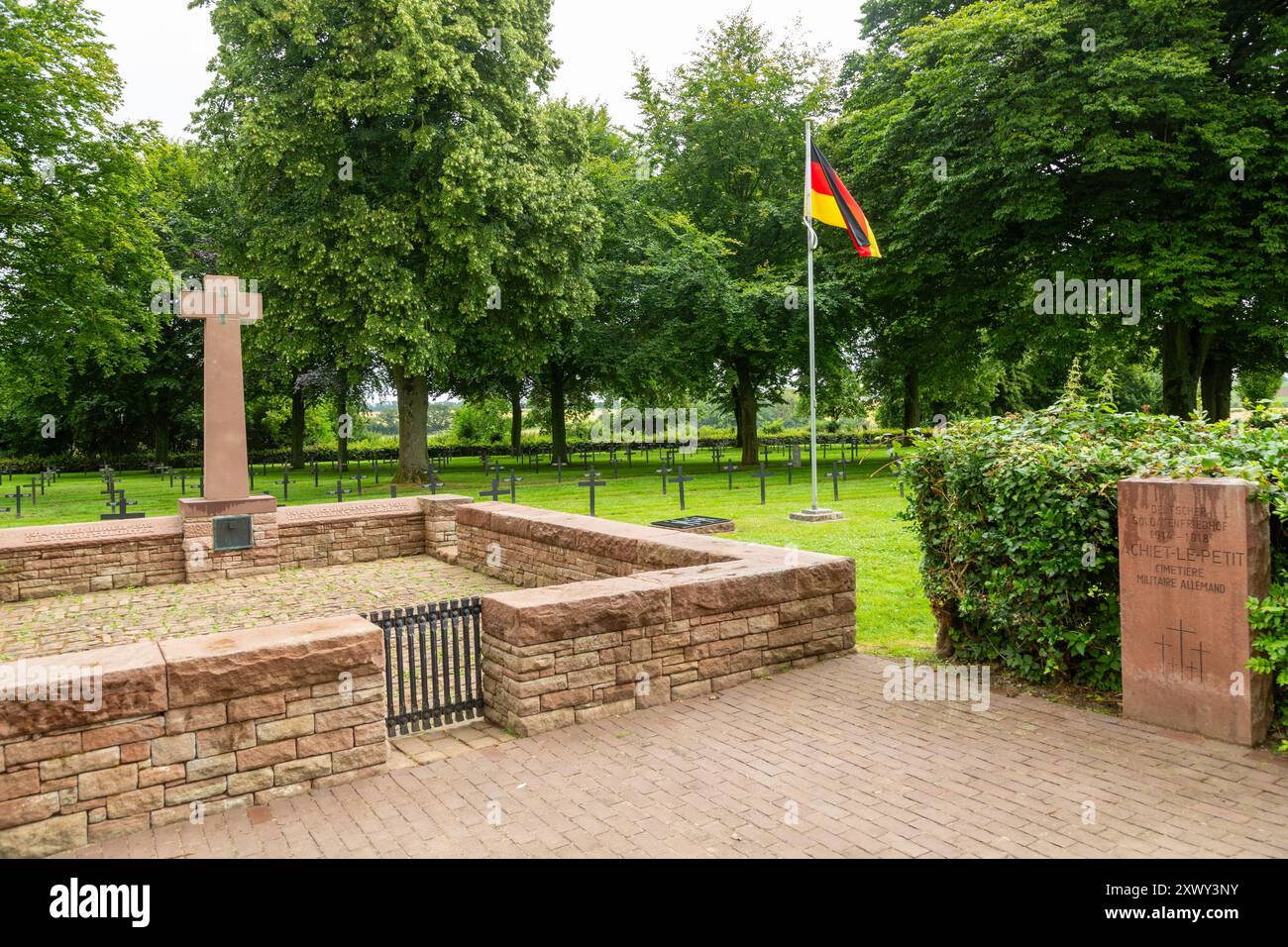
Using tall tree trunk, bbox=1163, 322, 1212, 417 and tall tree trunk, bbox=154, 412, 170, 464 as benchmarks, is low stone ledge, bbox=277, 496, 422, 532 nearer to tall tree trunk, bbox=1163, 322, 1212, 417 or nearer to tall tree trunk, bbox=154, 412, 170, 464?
tall tree trunk, bbox=1163, 322, 1212, 417

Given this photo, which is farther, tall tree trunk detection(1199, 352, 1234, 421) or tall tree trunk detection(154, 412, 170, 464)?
tall tree trunk detection(154, 412, 170, 464)

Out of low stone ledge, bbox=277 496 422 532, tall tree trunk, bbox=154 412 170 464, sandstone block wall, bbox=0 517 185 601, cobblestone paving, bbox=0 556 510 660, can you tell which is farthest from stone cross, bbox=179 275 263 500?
tall tree trunk, bbox=154 412 170 464

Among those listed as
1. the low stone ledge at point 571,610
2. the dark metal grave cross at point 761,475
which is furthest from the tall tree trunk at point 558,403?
the low stone ledge at point 571,610

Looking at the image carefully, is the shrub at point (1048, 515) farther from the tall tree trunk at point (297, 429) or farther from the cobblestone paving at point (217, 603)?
the tall tree trunk at point (297, 429)

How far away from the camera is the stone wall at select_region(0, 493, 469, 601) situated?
35.1 ft

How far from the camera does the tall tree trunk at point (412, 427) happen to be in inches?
1014

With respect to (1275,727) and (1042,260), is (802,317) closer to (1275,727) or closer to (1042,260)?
(1042,260)

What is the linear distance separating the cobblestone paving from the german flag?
8.82m

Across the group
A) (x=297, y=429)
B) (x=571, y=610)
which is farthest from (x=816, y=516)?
(x=297, y=429)

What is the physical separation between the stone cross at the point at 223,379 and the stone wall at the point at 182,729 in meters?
8.12

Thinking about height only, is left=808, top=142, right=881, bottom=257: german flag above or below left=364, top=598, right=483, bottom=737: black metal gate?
above

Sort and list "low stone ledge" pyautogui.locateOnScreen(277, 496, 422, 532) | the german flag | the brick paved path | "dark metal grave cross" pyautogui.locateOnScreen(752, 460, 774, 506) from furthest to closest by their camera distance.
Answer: "dark metal grave cross" pyautogui.locateOnScreen(752, 460, 774, 506), the german flag, "low stone ledge" pyautogui.locateOnScreen(277, 496, 422, 532), the brick paved path

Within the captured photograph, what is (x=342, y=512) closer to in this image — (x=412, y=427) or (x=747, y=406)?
(x=412, y=427)

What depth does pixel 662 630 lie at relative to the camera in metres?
6.00
